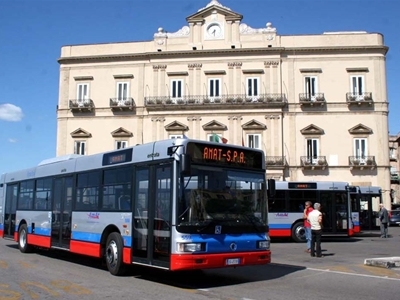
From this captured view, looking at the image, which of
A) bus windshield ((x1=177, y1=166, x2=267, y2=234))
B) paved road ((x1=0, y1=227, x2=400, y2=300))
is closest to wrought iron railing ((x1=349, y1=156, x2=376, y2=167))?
paved road ((x1=0, y1=227, x2=400, y2=300))

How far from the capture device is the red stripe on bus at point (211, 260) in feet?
29.6

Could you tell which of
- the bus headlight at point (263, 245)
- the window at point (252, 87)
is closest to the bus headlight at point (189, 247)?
the bus headlight at point (263, 245)

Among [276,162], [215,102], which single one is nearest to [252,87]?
[215,102]

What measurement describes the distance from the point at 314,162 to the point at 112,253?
33305 mm

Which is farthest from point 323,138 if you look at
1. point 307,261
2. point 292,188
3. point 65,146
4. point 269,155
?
point 307,261

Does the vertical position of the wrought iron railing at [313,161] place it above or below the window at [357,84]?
below

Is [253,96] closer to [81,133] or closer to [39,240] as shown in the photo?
[81,133]

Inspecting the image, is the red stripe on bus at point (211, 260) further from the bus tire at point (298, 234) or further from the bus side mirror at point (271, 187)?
the bus tire at point (298, 234)

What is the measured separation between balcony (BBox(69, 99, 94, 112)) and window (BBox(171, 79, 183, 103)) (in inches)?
319

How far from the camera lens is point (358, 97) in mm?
42094

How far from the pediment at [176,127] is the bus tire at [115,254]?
32664 millimetres

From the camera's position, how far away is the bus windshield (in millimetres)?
9266

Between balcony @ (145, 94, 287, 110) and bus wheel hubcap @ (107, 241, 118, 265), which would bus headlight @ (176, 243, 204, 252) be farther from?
balcony @ (145, 94, 287, 110)

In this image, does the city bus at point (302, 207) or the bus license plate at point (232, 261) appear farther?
the city bus at point (302, 207)
